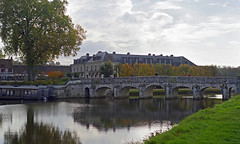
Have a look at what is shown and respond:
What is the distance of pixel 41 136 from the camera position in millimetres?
19656

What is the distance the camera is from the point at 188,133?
1274 centimetres

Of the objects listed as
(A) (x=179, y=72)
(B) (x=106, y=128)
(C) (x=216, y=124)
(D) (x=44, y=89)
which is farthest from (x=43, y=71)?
(C) (x=216, y=124)

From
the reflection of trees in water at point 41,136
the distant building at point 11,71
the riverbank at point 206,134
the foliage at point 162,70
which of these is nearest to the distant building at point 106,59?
the foliage at point 162,70

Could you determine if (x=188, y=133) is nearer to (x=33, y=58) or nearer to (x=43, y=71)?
(x=33, y=58)

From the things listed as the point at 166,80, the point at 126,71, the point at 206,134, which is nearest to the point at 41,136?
the point at 206,134

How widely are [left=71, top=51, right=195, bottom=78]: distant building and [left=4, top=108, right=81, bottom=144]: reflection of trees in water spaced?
184 ft

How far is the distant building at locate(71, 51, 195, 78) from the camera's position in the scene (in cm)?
8021

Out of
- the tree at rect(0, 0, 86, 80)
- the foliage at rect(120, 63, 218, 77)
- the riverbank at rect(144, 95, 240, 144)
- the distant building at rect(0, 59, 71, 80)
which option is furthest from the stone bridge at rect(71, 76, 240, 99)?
the riverbank at rect(144, 95, 240, 144)

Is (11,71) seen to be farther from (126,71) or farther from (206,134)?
(206,134)

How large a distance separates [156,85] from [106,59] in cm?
3224

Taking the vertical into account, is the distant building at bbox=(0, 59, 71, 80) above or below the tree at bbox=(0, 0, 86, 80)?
below

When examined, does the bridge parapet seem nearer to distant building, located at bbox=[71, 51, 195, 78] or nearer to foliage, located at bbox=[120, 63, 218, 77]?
foliage, located at bbox=[120, 63, 218, 77]

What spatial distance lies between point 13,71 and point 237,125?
2970 inches

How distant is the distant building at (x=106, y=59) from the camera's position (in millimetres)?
80213
